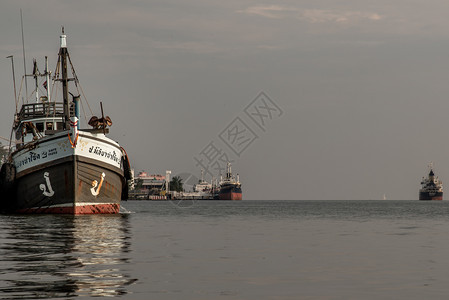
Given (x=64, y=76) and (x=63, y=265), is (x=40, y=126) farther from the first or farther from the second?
(x=63, y=265)

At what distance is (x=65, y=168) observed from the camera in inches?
1911

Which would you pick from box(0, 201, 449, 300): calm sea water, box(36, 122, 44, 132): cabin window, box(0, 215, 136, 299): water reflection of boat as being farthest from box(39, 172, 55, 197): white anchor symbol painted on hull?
box(0, 201, 449, 300): calm sea water

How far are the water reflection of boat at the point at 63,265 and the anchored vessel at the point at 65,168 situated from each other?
19428 millimetres

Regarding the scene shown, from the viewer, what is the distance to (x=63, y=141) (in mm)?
48625

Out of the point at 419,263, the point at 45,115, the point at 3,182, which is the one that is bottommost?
the point at 419,263

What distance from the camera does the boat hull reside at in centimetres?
4862

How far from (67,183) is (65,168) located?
3.63 ft

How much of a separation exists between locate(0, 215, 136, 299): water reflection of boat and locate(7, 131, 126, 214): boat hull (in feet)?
63.3

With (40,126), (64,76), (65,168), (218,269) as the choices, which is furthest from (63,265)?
(40,126)

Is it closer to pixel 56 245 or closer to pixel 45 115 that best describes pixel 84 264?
pixel 56 245

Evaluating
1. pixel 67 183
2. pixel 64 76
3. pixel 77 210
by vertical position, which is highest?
→ pixel 64 76

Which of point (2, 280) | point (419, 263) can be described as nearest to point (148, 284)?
point (2, 280)

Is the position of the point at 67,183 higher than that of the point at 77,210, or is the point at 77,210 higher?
the point at 67,183

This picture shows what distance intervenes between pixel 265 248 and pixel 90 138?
91.5ft
